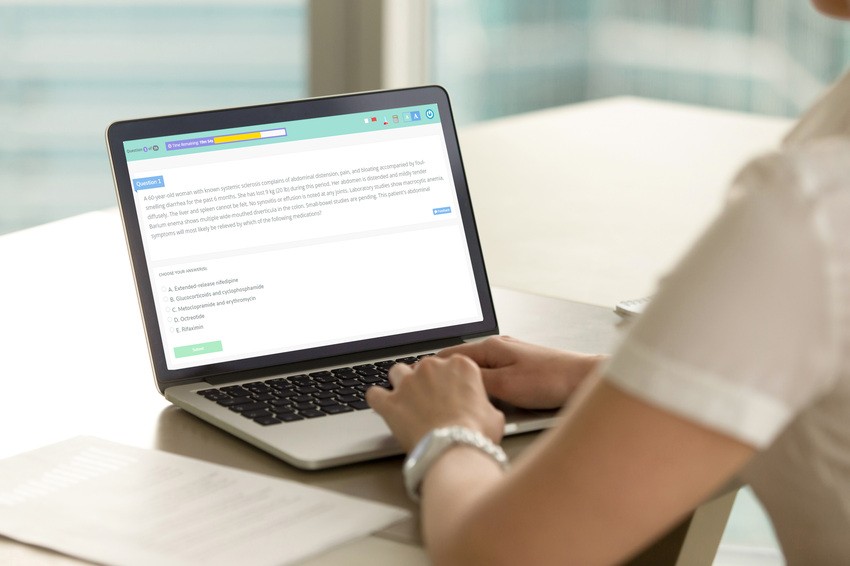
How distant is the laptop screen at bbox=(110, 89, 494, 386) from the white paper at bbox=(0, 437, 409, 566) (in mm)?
167

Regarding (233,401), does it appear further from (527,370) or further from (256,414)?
(527,370)

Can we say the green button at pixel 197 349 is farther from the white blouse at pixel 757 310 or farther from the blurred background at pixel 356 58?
the blurred background at pixel 356 58

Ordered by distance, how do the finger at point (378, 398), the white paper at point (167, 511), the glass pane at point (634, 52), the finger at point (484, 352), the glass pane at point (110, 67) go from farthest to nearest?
the glass pane at point (110, 67) < the glass pane at point (634, 52) < the finger at point (484, 352) < the finger at point (378, 398) < the white paper at point (167, 511)

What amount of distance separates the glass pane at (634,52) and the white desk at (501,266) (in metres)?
1.06

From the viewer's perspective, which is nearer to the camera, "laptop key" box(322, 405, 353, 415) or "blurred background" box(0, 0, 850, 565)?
"laptop key" box(322, 405, 353, 415)

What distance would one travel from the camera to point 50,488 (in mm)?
914

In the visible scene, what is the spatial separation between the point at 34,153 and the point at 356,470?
12.7 feet

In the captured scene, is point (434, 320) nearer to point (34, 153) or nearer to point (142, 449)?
point (142, 449)

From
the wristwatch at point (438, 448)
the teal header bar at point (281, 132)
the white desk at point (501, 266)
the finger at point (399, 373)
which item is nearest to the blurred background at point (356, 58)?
the white desk at point (501, 266)

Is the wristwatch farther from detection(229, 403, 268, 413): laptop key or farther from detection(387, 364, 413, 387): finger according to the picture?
detection(229, 403, 268, 413): laptop key

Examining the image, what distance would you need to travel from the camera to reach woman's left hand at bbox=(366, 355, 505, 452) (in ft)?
2.94

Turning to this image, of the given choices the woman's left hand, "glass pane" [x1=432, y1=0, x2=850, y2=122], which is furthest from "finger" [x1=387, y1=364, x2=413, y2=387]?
"glass pane" [x1=432, y1=0, x2=850, y2=122]

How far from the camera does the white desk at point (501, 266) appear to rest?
3.33 feet

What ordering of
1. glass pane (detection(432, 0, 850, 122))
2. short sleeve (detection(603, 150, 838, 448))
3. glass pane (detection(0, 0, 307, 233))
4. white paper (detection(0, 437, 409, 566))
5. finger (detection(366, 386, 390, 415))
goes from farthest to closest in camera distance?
glass pane (detection(0, 0, 307, 233)), glass pane (detection(432, 0, 850, 122)), finger (detection(366, 386, 390, 415)), white paper (detection(0, 437, 409, 566)), short sleeve (detection(603, 150, 838, 448))
